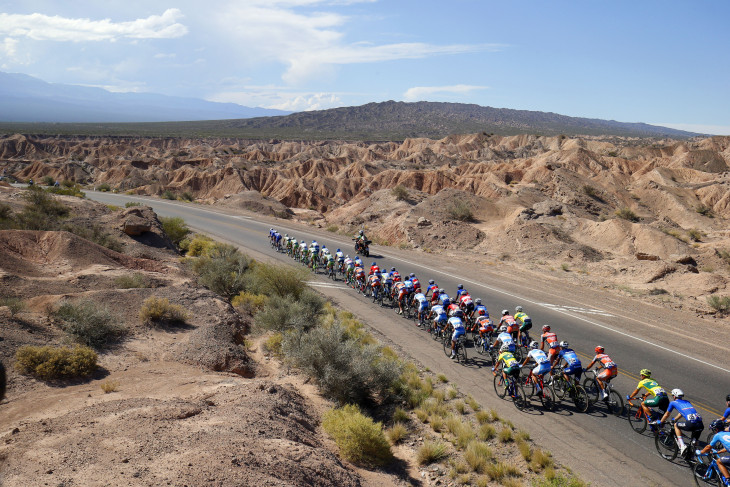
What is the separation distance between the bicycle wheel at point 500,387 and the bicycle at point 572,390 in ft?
3.76

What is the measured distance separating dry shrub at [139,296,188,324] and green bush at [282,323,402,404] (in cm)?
411

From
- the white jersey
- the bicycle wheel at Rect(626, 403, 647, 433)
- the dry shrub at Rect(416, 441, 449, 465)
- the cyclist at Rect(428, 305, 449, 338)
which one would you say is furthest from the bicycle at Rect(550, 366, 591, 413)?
the cyclist at Rect(428, 305, 449, 338)

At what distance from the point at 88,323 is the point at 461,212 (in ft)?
98.4

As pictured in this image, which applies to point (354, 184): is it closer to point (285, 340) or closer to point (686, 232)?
point (686, 232)

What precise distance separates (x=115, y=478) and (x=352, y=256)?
23.5 meters

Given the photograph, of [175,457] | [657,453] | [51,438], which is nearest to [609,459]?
[657,453]

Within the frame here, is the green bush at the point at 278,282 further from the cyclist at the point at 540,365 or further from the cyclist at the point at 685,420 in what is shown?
the cyclist at the point at 685,420

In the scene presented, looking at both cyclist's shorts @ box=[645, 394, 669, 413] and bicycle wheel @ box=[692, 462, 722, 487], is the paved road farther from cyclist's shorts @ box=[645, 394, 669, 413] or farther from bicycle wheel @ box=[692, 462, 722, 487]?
cyclist's shorts @ box=[645, 394, 669, 413]

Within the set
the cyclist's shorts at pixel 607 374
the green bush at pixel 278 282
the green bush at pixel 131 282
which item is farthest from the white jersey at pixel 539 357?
the green bush at pixel 131 282

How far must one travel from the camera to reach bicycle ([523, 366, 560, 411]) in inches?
443

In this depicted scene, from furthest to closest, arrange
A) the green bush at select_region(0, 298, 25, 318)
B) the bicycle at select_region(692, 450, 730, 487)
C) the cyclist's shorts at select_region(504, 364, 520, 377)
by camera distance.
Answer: the green bush at select_region(0, 298, 25, 318) → the cyclist's shorts at select_region(504, 364, 520, 377) → the bicycle at select_region(692, 450, 730, 487)

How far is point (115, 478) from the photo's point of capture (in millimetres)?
6270

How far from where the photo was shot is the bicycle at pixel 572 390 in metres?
11.1

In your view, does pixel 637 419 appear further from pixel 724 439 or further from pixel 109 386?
pixel 109 386
